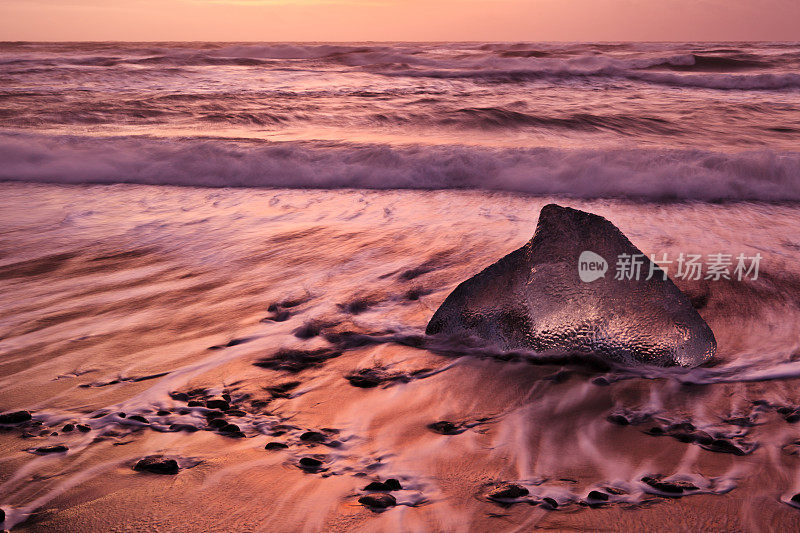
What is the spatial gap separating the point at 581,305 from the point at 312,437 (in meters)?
1.17

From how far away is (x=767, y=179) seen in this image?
579 centimetres

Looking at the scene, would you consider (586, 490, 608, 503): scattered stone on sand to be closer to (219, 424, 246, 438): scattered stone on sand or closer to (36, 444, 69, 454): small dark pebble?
(219, 424, 246, 438): scattered stone on sand

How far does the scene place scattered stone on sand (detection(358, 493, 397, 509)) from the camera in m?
1.61

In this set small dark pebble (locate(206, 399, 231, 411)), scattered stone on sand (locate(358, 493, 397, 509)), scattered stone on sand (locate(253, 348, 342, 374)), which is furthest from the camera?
scattered stone on sand (locate(253, 348, 342, 374))

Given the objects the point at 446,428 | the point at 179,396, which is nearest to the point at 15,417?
the point at 179,396

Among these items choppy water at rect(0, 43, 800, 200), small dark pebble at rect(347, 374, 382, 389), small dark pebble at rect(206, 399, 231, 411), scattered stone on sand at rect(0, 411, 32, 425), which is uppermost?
choppy water at rect(0, 43, 800, 200)

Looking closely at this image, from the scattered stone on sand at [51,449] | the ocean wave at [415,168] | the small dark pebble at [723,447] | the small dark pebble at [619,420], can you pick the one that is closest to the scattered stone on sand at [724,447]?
the small dark pebble at [723,447]

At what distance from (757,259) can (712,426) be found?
218 cm

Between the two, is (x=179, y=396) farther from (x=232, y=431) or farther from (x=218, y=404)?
(x=232, y=431)

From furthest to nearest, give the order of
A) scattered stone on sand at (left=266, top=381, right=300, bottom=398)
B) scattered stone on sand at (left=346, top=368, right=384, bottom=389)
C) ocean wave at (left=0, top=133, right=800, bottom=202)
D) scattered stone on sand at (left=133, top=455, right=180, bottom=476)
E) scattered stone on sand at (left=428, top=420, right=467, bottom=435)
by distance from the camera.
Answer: ocean wave at (left=0, top=133, right=800, bottom=202) < scattered stone on sand at (left=346, top=368, right=384, bottom=389) < scattered stone on sand at (left=266, top=381, right=300, bottom=398) < scattered stone on sand at (left=428, top=420, right=467, bottom=435) < scattered stone on sand at (left=133, top=455, right=180, bottom=476)

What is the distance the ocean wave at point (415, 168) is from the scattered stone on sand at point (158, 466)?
4561 mm

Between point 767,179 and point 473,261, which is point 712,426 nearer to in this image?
point 473,261

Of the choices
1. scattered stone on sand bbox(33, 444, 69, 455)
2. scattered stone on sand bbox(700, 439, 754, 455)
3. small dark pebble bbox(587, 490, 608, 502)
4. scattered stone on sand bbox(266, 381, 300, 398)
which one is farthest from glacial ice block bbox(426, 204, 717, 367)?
scattered stone on sand bbox(33, 444, 69, 455)

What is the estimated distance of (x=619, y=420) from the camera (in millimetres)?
2062
